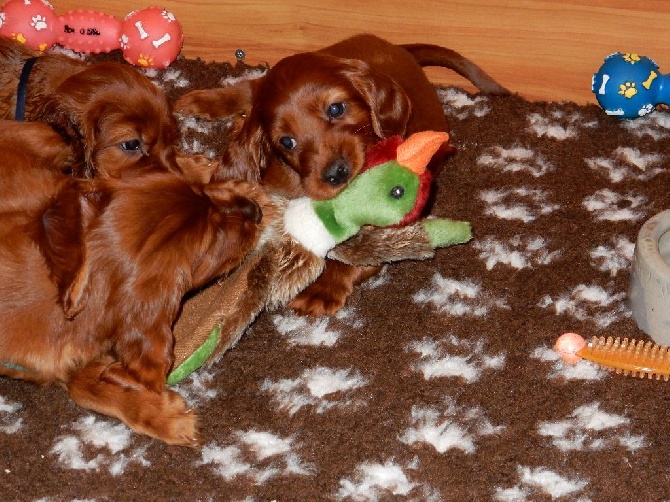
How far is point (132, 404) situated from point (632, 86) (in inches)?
84.2

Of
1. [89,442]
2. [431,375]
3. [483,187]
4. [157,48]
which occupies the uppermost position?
[157,48]

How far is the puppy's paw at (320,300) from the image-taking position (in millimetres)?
3035

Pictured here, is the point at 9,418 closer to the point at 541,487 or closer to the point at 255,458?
the point at 255,458

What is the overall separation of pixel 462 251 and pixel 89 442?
1.33 metres

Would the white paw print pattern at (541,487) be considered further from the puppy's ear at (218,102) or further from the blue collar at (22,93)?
the blue collar at (22,93)

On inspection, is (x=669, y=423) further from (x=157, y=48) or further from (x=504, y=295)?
(x=157, y=48)

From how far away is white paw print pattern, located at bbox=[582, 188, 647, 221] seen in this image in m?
3.30

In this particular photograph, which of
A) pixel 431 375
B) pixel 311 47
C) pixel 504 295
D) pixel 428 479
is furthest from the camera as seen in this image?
pixel 311 47

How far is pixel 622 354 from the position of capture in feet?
9.07

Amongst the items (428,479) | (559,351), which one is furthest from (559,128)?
(428,479)

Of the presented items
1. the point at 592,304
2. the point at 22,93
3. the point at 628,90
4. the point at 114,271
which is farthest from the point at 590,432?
the point at 22,93

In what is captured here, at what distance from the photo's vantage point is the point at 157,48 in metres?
3.88

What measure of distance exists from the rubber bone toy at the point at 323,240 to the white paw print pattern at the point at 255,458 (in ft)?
0.77

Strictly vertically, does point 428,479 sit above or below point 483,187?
below
